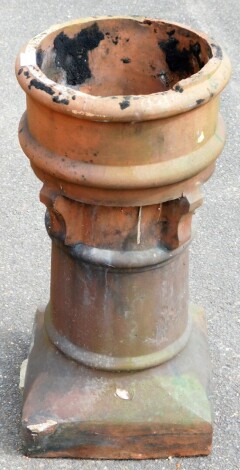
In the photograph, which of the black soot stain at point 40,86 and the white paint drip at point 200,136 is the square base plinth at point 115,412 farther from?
the black soot stain at point 40,86

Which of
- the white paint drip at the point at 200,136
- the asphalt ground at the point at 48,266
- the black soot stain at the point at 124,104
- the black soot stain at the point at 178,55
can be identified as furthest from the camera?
the asphalt ground at the point at 48,266

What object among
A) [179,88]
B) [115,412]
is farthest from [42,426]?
[179,88]

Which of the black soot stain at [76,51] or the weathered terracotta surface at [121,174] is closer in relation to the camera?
the weathered terracotta surface at [121,174]

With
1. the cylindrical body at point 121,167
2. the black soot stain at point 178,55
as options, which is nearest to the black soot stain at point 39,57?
the cylindrical body at point 121,167

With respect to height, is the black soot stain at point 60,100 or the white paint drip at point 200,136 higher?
the black soot stain at point 60,100

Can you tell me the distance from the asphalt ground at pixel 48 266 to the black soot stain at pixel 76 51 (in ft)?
3.34

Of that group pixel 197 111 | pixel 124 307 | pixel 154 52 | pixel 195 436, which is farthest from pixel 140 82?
pixel 195 436

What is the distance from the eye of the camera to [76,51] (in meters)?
2.64

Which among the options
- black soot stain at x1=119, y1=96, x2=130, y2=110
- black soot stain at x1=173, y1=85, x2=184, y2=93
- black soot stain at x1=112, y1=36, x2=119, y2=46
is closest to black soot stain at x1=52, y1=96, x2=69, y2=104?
black soot stain at x1=119, y1=96, x2=130, y2=110

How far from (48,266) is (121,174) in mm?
1423

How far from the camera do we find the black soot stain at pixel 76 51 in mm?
2584

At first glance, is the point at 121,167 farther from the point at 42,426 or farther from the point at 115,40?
the point at 42,426

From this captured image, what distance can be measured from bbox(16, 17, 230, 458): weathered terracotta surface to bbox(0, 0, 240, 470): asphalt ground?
13 cm

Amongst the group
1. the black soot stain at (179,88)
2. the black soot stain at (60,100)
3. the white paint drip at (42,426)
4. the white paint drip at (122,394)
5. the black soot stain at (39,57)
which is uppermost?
the black soot stain at (179,88)
